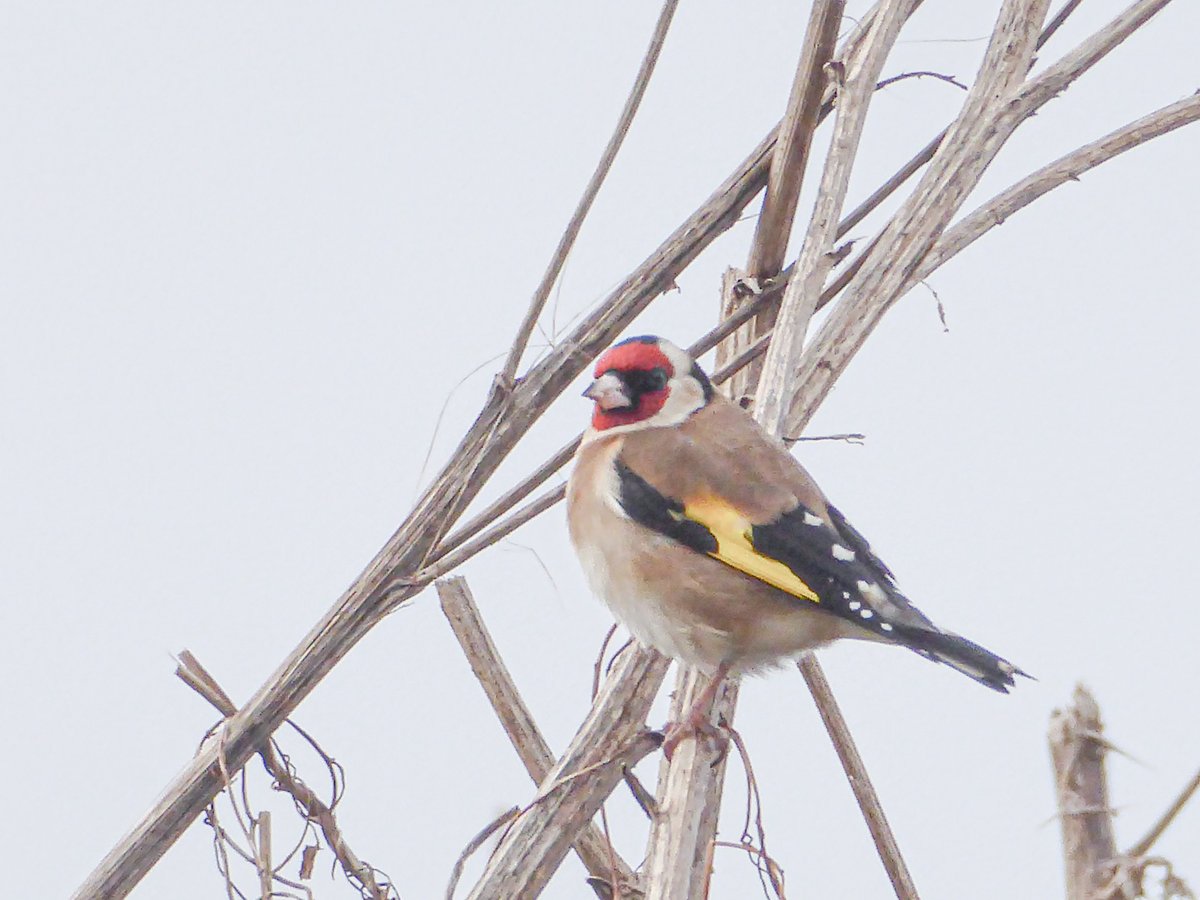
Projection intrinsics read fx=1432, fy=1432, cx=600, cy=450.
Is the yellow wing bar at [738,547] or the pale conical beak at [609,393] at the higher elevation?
the pale conical beak at [609,393]

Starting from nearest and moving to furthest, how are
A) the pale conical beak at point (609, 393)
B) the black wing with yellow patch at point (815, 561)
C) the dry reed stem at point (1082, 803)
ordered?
the dry reed stem at point (1082, 803), the black wing with yellow patch at point (815, 561), the pale conical beak at point (609, 393)

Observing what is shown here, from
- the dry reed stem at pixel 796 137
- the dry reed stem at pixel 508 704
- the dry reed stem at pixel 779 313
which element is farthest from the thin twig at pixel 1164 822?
the dry reed stem at pixel 796 137

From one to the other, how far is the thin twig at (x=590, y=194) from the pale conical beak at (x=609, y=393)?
0.76 meters

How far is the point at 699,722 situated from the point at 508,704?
1.20 feet

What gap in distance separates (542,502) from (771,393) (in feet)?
1.64

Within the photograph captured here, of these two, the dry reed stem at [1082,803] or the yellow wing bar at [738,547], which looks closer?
the dry reed stem at [1082,803]

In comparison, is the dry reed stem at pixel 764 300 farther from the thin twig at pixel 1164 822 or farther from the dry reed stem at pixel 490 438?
the thin twig at pixel 1164 822

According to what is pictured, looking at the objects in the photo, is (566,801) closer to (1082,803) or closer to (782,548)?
(782,548)

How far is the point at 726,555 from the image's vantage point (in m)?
2.88

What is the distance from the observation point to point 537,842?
2.27 m

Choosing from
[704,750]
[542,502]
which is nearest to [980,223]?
[542,502]

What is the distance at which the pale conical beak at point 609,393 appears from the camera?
11.2 feet

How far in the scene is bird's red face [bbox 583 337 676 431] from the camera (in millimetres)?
3408

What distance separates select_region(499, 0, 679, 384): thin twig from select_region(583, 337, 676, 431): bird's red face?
2.54ft
